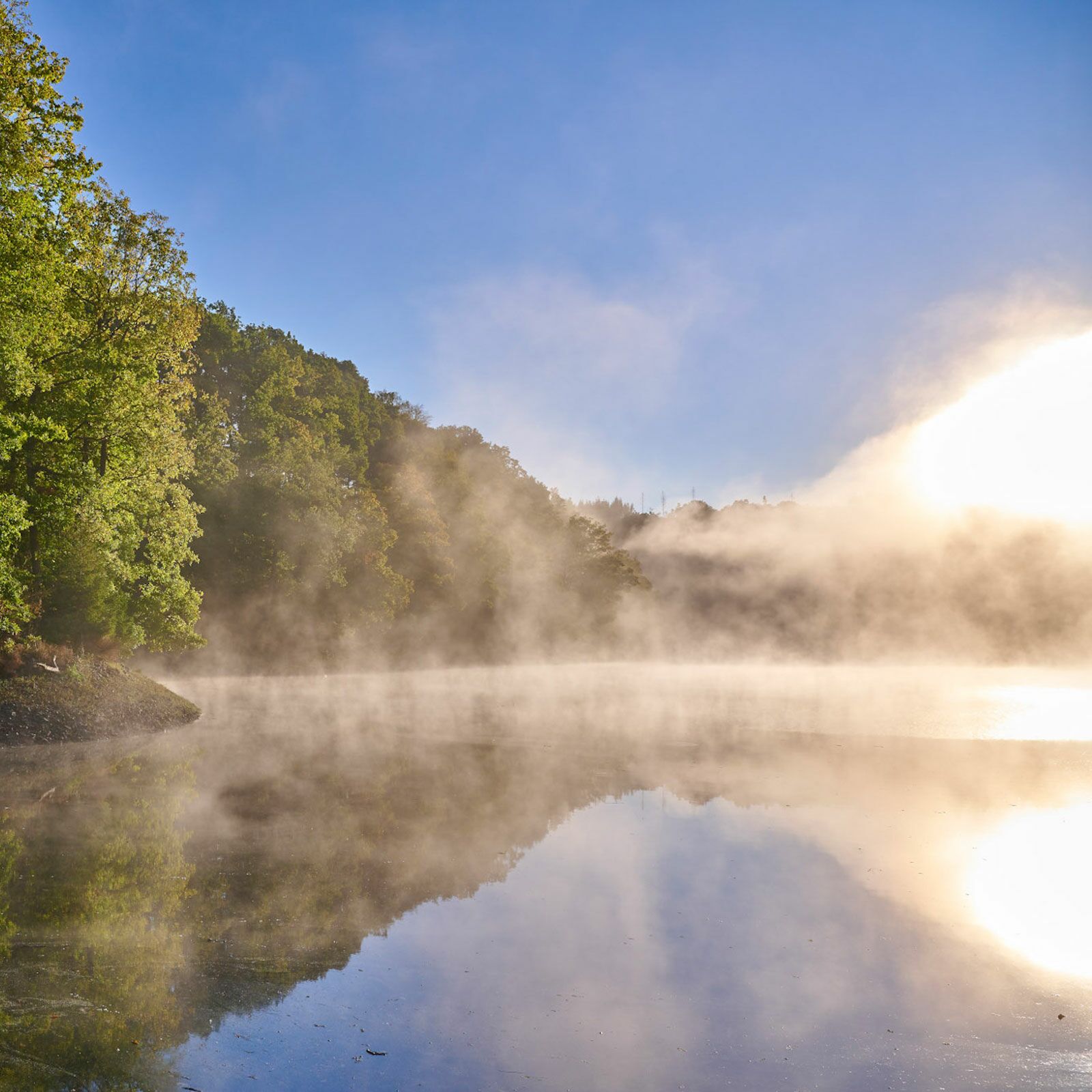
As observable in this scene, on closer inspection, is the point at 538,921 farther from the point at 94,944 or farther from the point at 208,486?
the point at 208,486

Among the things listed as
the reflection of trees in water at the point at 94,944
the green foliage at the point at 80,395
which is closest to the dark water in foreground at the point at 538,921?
the reflection of trees in water at the point at 94,944

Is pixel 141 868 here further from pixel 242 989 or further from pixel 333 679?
pixel 333 679

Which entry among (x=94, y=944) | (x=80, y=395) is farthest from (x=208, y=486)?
(x=94, y=944)

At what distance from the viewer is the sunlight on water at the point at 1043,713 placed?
27953mm

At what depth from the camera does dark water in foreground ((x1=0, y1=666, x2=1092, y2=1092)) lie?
652 centimetres

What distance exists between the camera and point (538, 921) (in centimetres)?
969

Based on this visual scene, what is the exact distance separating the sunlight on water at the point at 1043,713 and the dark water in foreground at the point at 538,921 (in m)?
8.32

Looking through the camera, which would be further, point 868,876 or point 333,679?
point 333,679

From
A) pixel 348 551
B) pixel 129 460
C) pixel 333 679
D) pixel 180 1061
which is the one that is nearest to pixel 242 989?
pixel 180 1061

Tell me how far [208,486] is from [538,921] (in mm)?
42306

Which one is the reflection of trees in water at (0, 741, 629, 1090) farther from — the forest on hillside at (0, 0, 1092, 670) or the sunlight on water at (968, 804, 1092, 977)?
the forest on hillside at (0, 0, 1092, 670)

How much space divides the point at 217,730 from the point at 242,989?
18.2 metres

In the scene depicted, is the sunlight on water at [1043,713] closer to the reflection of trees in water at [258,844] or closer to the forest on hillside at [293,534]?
the reflection of trees in water at [258,844]

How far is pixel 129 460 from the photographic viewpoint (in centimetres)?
2644
